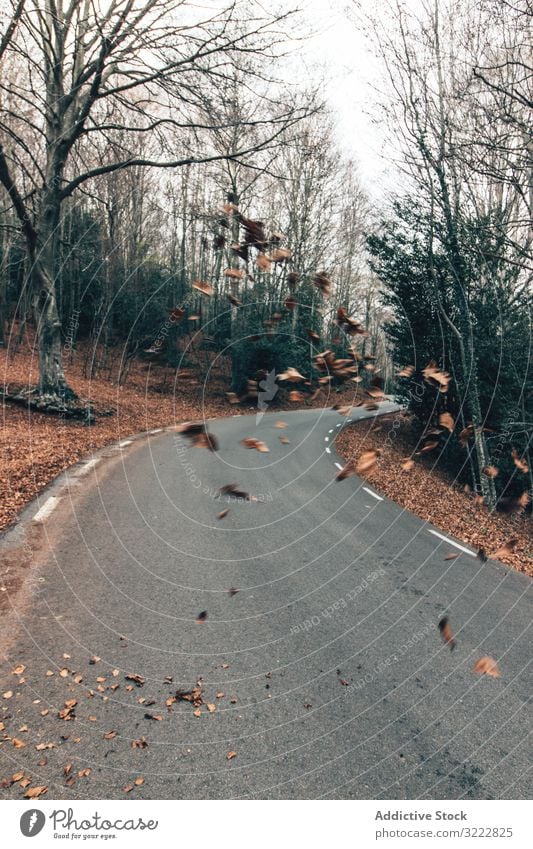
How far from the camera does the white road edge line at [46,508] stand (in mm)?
6844

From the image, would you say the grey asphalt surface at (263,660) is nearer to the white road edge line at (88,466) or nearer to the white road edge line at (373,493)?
the white road edge line at (88,466)

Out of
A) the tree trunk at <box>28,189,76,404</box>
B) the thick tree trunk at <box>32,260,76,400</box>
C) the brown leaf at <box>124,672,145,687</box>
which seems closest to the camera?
the brown leaf at <box>124,672,145,687</box>

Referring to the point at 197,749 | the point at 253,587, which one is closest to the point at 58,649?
the point at 197,749

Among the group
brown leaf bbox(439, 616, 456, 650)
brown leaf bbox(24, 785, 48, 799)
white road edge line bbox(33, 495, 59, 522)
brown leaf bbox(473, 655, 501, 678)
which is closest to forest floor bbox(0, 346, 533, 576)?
white road edge line bbox(33, 495, 59, 522)

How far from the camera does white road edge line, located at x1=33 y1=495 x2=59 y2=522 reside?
6844 mm

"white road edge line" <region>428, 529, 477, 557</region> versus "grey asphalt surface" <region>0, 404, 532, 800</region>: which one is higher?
"grey asphalt surface" <region>0, 404, 532, 800</region>

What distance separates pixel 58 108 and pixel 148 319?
47.9 ft

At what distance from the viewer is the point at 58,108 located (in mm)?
13242

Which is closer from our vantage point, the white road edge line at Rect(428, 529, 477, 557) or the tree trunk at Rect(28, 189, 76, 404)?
the white road edge line at Rect(428, 529, 477, 557)

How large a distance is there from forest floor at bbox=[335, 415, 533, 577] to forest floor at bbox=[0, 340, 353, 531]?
5437mm

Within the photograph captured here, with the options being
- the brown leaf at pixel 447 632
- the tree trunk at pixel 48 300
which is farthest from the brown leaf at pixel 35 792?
the tree trunk at pixel 48 300

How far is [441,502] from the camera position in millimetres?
12203

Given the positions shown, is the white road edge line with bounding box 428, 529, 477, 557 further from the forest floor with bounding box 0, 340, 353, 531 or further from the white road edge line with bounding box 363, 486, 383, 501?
the forest floor with bounding box 0, 340, 353, 531
